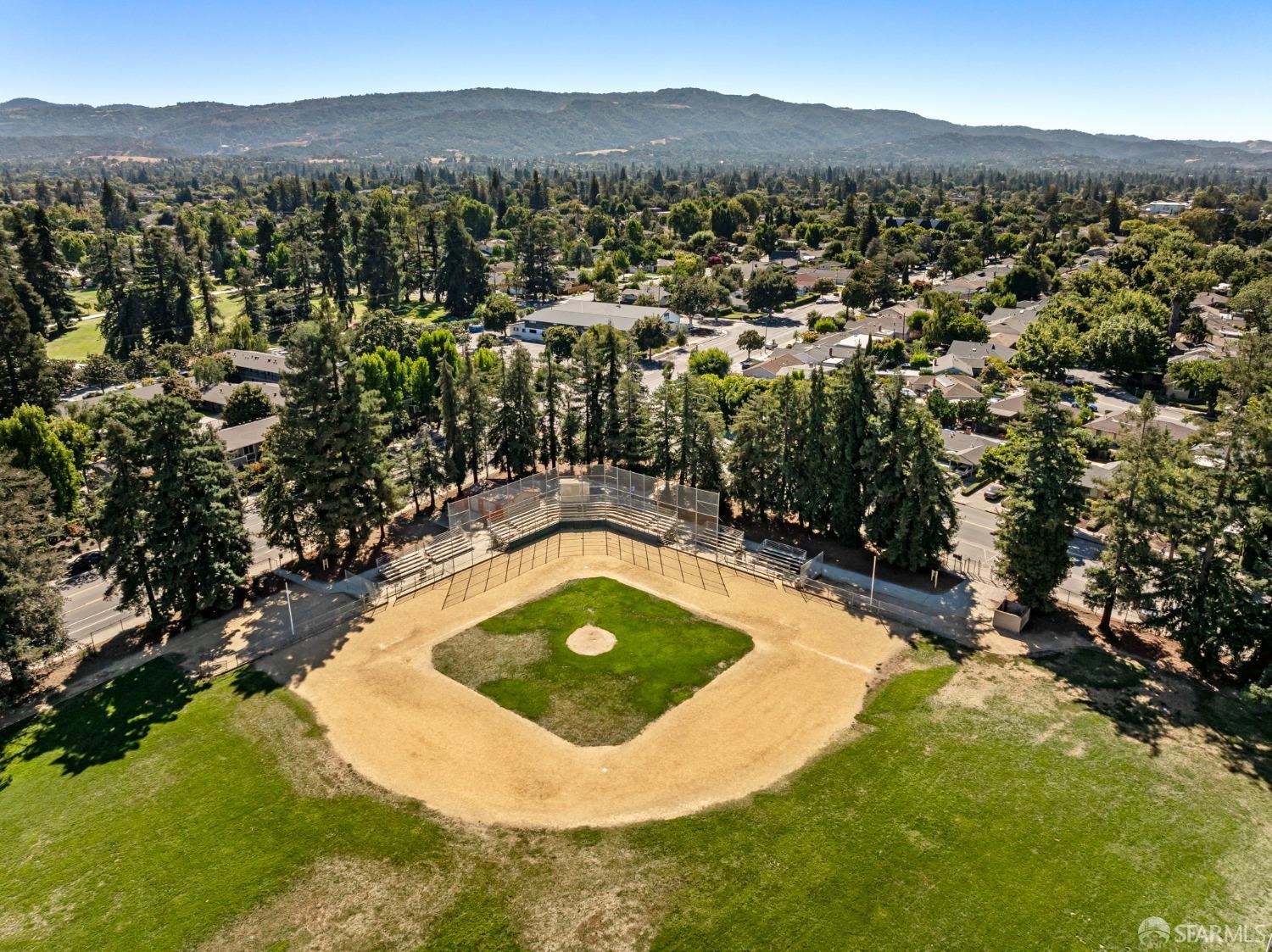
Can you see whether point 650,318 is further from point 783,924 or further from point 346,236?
point 783,924

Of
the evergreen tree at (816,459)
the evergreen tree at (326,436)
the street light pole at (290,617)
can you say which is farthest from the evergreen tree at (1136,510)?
the street light pole at (290,617)

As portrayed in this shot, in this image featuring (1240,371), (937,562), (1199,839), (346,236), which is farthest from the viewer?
(346,236)

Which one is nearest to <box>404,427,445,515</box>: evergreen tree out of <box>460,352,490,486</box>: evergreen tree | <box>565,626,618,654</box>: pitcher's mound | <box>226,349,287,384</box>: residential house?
<box>460,352,490,486</box>: evergreen tree

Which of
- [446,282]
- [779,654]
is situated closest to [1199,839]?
[779,654]

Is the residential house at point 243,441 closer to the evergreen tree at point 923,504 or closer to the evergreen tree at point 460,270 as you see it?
the evergreen tree at point 923,504

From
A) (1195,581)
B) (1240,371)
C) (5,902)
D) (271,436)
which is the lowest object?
(5,902)

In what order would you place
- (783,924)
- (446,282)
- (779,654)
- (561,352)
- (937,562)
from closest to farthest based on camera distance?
1. (783,924)
2. (779,654)
3. (937,562)
4. (561,352)
5. (446,282)

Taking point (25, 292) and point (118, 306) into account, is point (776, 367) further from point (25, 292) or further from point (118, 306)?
point (118, 306)
